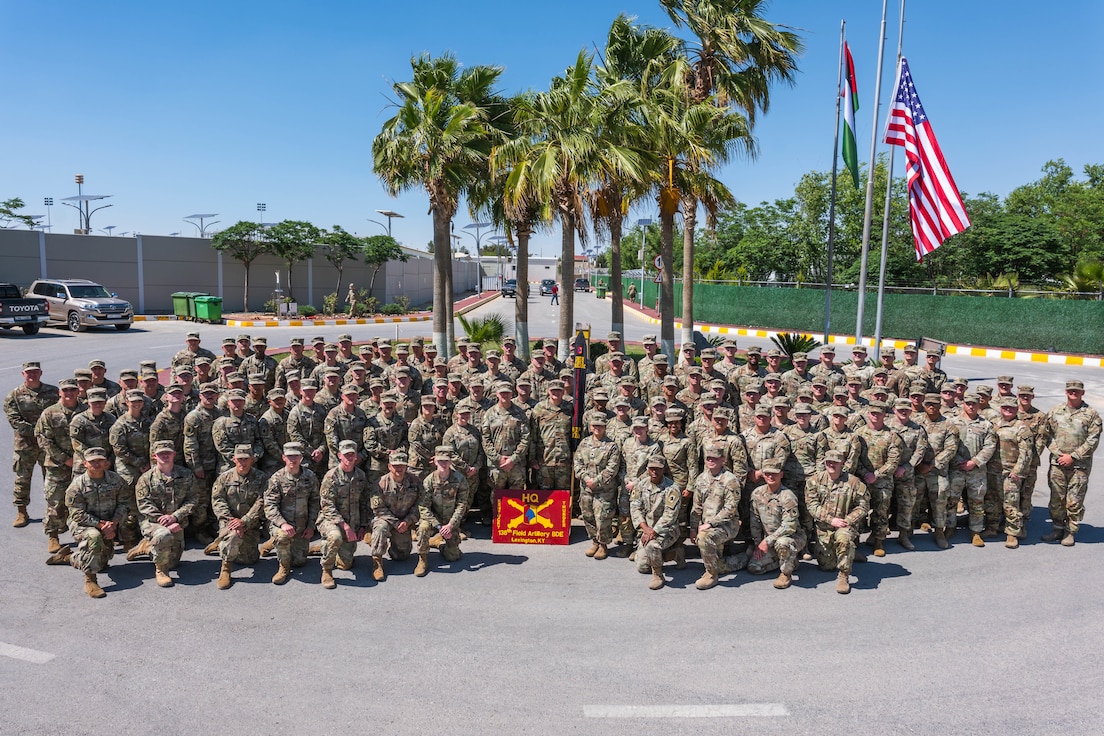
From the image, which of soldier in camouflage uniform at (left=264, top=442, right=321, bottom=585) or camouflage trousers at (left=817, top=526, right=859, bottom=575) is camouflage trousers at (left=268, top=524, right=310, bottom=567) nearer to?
soldier in camouflage uniform at (left=264, top=442, right=321, bottom=585)

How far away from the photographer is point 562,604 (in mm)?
7121

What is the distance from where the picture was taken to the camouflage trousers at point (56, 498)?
800 centimetres

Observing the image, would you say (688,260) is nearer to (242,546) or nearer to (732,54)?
(732,54)

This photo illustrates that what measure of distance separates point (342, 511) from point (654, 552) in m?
3.25

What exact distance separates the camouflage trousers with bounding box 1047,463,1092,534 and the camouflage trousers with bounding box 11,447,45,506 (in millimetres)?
11964

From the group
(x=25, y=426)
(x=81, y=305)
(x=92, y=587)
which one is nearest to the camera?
(x=92, y=587)

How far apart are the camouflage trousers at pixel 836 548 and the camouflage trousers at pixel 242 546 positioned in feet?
19.2

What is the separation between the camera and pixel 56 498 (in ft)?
26.9

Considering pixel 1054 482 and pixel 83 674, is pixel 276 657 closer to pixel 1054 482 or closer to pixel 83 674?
pixel 83 674

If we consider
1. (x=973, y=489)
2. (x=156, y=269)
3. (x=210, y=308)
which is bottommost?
(x=973, y=489)

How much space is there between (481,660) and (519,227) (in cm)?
1480

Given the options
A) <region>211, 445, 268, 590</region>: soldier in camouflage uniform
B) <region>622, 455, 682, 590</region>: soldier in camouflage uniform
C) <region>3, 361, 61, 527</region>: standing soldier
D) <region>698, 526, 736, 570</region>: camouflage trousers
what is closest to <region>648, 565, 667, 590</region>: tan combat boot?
<region>622, 455, 682, 590</region>: soldier in camouflage uniform

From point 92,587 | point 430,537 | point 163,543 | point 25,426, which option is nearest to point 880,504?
point 430,537

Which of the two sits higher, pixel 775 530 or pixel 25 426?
pixel 25 426
